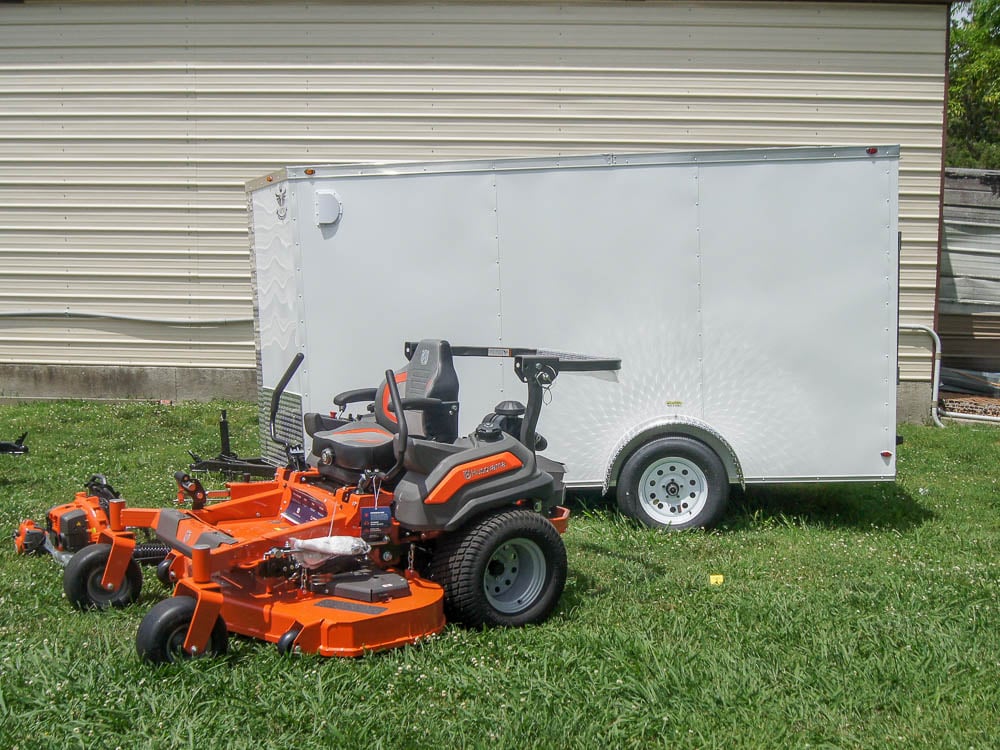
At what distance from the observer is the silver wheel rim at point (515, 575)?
17.1ft

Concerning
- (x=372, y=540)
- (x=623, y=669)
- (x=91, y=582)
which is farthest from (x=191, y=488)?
(x=623, y=669)

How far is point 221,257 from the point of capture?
1288cm

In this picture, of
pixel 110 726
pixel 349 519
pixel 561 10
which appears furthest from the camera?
pixel 561 10

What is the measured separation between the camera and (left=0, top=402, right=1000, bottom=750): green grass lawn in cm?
392

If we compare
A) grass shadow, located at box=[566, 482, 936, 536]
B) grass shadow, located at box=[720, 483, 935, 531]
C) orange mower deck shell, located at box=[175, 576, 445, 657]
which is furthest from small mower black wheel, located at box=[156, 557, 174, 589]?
grass shadow, located at box=[720, 483, 935, 531]

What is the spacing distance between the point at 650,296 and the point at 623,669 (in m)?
3.67

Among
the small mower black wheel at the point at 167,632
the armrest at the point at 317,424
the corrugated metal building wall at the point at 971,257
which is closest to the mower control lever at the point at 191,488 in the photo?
the armrest at the point at 317,424

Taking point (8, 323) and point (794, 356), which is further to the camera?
point (8, 323)

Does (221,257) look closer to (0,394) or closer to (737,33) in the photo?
(0,394)

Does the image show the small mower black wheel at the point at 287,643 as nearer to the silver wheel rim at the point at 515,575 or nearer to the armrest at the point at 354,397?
the silver wheel rim at the point at 515,575

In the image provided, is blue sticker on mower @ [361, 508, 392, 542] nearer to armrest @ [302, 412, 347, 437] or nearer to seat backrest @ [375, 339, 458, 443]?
seat backrest @ [375, 339, 458, 443]

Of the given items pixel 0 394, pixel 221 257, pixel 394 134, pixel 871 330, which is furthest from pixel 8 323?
pixel 871 330

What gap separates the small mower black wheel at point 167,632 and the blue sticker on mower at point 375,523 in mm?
989

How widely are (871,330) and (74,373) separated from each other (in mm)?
10372
